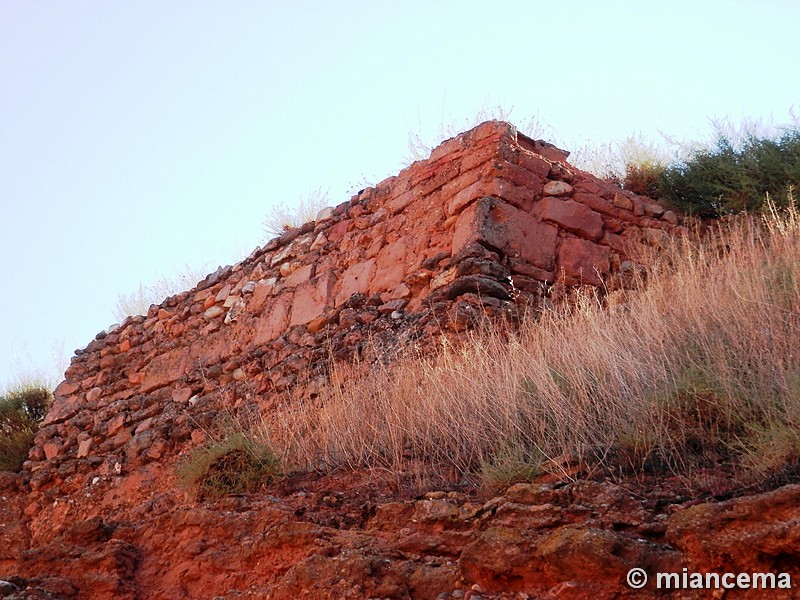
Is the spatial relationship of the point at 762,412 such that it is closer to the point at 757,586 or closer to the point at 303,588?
the point at 757,586

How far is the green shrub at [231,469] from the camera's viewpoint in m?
4.96

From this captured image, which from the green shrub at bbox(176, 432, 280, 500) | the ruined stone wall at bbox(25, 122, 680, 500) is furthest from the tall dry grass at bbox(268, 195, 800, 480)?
the ruined stone wall at bbox(25, 122, 680, 500)

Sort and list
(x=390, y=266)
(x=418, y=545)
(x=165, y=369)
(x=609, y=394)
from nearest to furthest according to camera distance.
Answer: (x=418, y=545)
(x=609, y=394)
(x=390, y=266)
(x=165, y=369)

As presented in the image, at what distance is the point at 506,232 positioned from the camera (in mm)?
6516

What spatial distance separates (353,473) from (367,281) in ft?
9.02

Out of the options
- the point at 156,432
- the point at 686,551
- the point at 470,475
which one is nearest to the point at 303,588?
the point at 470,475

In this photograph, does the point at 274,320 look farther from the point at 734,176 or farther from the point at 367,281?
the point at 734,176

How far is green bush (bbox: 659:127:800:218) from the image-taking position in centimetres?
720

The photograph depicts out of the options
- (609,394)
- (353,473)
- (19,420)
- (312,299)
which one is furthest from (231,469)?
(19,420)

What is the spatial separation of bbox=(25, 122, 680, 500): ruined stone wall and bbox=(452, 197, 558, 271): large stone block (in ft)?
0.03

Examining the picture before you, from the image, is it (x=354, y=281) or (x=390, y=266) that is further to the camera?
(x=354, y=281)

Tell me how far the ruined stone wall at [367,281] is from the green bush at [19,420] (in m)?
0.29

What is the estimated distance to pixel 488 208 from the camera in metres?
6.51

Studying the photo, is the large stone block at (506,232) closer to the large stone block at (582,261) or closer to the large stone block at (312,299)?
the large stone block at (582,261)
